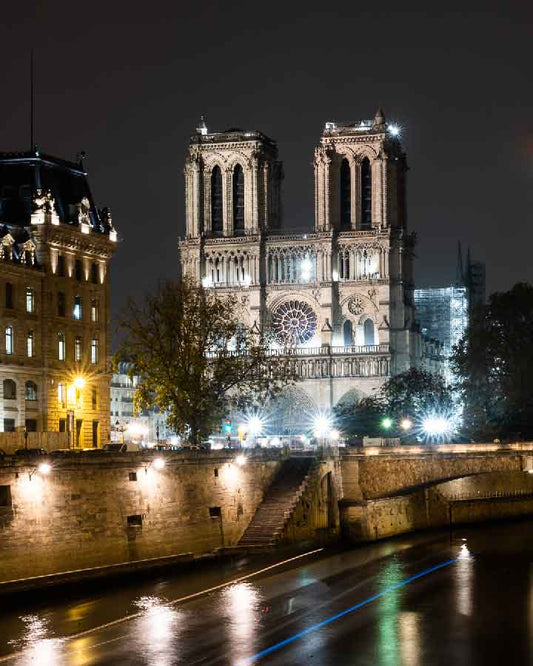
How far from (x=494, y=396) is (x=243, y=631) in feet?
271

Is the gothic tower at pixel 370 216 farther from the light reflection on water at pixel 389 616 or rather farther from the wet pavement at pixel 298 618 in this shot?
the light reflection on water at pixel 389 616

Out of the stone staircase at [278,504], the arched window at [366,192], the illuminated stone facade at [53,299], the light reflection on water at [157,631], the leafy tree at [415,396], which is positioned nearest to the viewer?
the light reflection on water at [157,631]

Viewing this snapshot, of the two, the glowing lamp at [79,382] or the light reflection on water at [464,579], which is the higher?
the glowing lamp at [79,382]

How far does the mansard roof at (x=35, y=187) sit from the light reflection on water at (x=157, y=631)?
122 ft

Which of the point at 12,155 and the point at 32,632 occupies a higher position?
the point at 12,155

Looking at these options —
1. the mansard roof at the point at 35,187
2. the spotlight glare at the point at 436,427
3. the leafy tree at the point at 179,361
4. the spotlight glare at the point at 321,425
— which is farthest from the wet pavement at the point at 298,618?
the spotlight glare at the point at 321,425

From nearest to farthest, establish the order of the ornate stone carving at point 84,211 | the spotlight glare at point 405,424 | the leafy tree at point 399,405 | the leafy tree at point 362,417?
the ornate stone carving at point 84,211 < the spotlight glare at point 405,424 < the leafy tree at point 362,417 < the leafy tree at point 399,405

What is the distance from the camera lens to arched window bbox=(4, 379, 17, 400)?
82938 millimetres

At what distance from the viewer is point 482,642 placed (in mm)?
46688

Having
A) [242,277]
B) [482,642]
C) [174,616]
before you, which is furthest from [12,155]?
[242,277]

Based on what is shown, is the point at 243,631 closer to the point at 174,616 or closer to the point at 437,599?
the point at 174,616

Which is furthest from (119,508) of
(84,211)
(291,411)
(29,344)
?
(291,411)

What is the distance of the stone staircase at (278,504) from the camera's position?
68.8 m

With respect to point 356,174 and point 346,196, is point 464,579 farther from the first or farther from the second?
point 346,196
